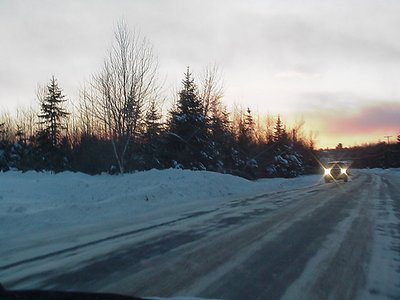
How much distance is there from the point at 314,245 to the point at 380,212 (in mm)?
6748

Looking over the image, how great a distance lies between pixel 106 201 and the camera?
15195 millimetres

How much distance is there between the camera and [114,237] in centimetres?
916

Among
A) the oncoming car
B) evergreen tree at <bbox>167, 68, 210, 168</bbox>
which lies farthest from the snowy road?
the oncoming car

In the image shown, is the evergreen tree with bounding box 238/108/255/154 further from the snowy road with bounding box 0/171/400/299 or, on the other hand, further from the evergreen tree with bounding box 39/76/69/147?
the snowy road with bounding box 0/171/400/299

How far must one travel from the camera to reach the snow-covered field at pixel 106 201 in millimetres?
11397

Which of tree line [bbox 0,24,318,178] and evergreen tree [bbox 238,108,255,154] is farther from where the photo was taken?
evergreen tree [bbox 238,108,255,154]

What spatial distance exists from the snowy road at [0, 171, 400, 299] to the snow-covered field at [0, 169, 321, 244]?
1.61 metres

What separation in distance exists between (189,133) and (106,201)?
74.5 ft

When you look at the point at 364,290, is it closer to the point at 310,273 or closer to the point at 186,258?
the point at 310,273

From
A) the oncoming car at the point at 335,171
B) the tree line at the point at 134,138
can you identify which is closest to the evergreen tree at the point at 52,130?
the tree line at the point at 134,138

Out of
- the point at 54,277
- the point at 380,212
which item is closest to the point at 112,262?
the point at 54,277

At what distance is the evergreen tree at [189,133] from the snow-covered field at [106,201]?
11968mm

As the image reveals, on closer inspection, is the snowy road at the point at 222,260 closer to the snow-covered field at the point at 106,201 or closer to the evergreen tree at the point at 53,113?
the snow-covered field at the point at 106,201

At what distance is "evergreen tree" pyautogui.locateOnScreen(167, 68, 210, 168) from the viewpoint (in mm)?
37031
